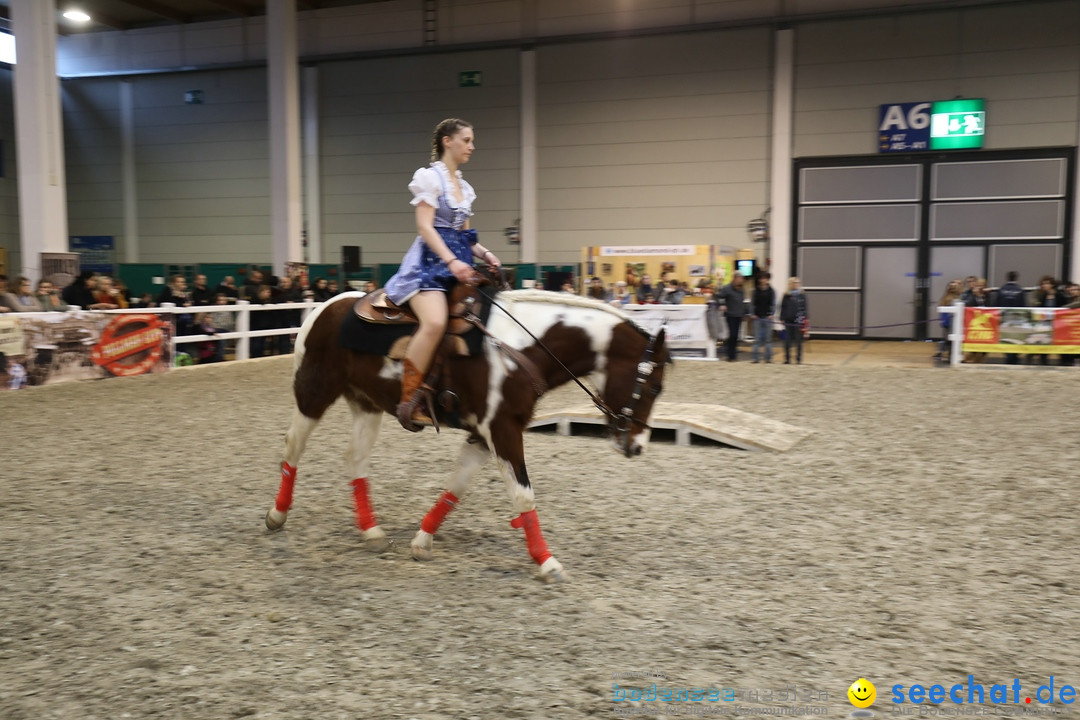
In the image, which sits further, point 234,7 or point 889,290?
point 234,7

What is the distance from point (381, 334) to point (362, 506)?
106 centimetres

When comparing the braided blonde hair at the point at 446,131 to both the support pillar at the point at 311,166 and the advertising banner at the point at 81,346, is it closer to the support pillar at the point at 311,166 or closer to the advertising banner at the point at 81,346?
the advertising banner at the point at 81,346

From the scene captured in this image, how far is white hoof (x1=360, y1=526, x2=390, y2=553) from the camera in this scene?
4.59 m

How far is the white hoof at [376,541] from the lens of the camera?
4.59 metres

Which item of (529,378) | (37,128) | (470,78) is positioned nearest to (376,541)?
(529,378)

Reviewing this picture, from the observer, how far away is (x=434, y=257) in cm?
433

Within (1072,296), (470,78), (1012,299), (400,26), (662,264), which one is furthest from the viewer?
(400,26)

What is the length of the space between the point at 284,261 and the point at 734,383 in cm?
1277

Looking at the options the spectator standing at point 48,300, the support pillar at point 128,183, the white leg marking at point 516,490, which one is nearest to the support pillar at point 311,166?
the support pillar at point 128,183

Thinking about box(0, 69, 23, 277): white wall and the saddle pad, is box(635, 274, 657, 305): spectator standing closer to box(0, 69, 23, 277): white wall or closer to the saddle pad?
the saddle pad

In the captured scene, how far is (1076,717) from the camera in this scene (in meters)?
2.76

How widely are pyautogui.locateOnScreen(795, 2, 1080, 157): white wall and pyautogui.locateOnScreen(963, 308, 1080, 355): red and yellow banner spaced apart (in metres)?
7.48

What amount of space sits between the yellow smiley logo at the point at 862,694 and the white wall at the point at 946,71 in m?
20.0

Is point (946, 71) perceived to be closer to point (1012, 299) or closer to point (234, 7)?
point (1012, 299)
